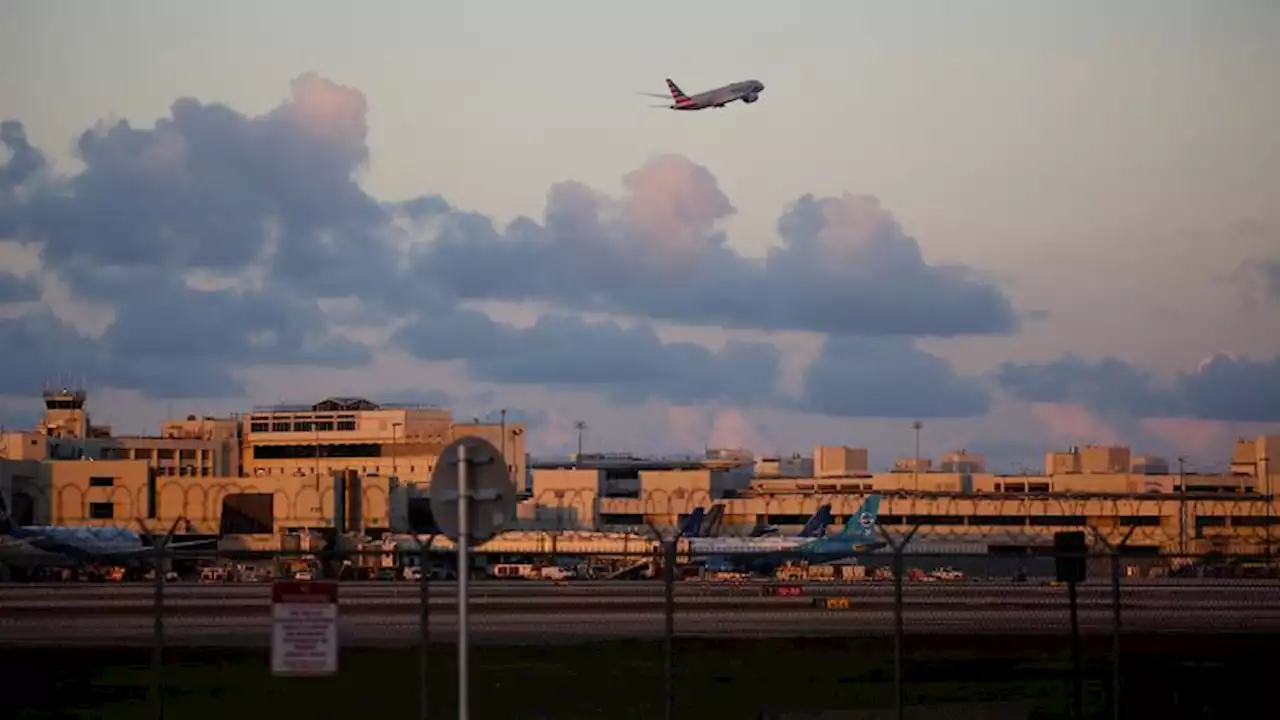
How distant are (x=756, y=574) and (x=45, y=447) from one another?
6820 cm

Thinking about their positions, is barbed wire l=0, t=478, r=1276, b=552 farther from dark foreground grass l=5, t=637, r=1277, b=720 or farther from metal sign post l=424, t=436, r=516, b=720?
metal sign post l=424, t=436, r=516, b=720

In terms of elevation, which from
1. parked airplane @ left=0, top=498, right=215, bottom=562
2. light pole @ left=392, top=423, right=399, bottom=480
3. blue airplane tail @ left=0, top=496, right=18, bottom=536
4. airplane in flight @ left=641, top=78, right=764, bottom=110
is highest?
airplane in flight @ left=641, top=78, right=764, bottom=110

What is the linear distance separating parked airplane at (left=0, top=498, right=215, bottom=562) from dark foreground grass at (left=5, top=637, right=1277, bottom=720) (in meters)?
50.6

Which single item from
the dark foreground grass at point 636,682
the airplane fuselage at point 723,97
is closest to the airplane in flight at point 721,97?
the airplane fuselage at point 723,97

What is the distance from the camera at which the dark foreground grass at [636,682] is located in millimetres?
30844

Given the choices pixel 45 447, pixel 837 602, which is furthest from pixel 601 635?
pixel 45 447

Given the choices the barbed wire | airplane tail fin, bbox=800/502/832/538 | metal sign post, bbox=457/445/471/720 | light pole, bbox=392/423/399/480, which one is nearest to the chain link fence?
metal sign post, bbox=457/445/471/720

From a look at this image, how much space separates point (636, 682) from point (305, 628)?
14597mm

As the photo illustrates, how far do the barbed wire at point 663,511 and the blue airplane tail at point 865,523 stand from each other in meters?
2.00

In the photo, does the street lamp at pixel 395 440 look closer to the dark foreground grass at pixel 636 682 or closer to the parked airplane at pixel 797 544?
the parked airplane at pixel 797 544

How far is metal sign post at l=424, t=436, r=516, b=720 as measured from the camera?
1909cm

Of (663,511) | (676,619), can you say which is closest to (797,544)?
(663,511)

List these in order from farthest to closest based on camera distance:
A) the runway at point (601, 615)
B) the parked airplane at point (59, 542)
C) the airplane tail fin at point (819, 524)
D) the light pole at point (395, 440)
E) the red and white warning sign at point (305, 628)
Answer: the light pole at point (395, 440)
the airplane tail fin at point (819, 524)
the parked airplane at point (59, 542)
the runway at point (601, 615)
the red and white warning sign at point (305, 628)

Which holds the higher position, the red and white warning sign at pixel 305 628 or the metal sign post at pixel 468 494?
the metal sign post at pixel 468 494
